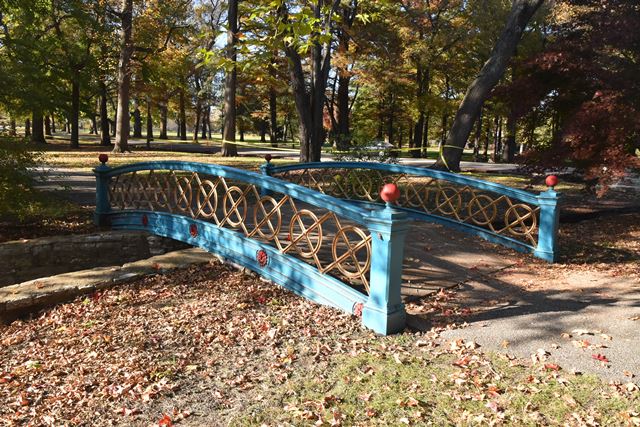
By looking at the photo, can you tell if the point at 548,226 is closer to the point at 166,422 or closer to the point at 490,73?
the point at 166,422

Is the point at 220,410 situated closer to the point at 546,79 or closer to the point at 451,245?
A: the point at 451,245

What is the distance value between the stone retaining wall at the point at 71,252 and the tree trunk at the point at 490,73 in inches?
283

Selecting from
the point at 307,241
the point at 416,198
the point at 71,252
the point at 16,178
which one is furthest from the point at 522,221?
the point at 16,178

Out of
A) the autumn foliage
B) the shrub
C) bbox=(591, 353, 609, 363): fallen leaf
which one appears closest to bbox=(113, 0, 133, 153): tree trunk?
the shrub

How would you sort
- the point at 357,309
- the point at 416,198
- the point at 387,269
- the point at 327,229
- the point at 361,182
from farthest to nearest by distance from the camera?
1. the point at 416,198
2. the point at 361,182
3. the point at 327,229
4. the point at 357,309
5. the point at 387,269

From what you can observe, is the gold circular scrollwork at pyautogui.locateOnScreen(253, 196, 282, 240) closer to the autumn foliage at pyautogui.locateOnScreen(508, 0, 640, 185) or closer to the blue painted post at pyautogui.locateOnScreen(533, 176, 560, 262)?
the blue painted post at pyautogui.locateOnScreen(533, 176, 560, 262)

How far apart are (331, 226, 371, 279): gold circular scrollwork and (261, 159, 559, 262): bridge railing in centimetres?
212

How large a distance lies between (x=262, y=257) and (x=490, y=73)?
10.1 metres

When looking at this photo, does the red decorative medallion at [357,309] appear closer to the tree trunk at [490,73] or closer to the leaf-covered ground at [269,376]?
the leaf-covered ground at [269,376]

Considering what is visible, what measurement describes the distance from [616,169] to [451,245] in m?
3.04

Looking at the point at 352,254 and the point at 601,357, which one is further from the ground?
the point at 352,254

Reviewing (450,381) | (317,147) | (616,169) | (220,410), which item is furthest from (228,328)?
(317,147)

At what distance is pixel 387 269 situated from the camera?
188 inches

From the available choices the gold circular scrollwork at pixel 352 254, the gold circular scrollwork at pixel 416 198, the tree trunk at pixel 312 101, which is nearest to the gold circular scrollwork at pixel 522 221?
the gold circular scrollwork at pixel 416 198
